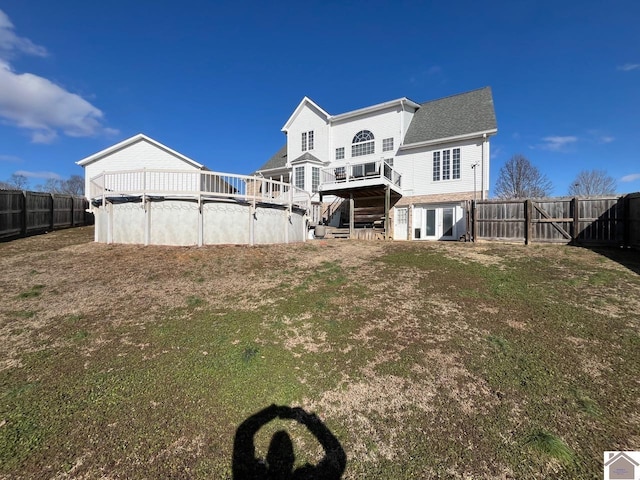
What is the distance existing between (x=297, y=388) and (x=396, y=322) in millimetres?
2252

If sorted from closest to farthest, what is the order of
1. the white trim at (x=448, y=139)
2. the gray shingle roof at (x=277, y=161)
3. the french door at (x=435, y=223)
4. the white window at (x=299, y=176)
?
the white trim at (x=448, y=139)
the french door at (x=435, y=223)
the white window at (x=299, y=176)
the gray shingle roof at (x=277, y=161)

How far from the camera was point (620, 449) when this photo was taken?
2637mm

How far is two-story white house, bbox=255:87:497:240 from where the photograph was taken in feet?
55.1

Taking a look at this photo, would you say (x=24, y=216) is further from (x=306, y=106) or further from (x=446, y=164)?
(x=446, y=164)

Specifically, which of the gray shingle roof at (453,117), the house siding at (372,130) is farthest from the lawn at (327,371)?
the house siding at (372,130)

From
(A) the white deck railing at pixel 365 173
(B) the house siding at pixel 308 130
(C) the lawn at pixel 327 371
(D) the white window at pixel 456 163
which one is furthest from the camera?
(B) the house siding at pixel 308 130

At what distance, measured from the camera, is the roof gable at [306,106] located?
22.5 m

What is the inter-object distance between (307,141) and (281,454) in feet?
75.4

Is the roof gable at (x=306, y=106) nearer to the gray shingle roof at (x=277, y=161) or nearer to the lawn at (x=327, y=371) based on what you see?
the gray shingle roof at (x=277, y=161)

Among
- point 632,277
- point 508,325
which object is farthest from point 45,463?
point 632,277

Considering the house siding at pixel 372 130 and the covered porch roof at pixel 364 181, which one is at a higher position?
the house siding at pixel 372 130

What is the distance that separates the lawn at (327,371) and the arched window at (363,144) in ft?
50.6

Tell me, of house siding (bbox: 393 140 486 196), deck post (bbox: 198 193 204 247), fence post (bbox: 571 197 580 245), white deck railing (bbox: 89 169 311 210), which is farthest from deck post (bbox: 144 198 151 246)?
fence post (bbox: 571 197 580 245)

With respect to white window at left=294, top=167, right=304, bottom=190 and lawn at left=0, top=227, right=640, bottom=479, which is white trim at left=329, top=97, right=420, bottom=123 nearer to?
white window at left=294, top=167, right=304, bottom=190
